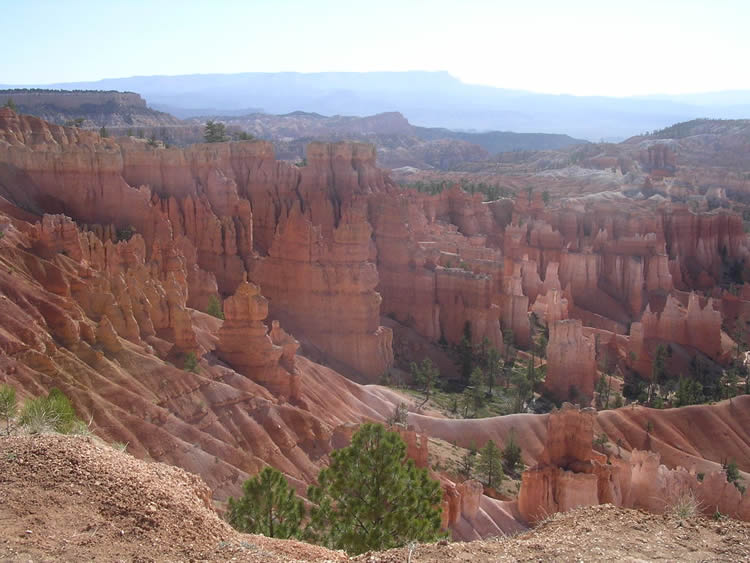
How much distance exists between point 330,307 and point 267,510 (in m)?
26.1

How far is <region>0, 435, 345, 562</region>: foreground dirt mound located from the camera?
8742 mm

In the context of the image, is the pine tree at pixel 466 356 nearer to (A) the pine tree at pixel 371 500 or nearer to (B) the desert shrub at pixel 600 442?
(B) the desert shrub at pixel 600 442

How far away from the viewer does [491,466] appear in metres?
26.9

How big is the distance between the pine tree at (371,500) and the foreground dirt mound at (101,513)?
304 centimetres

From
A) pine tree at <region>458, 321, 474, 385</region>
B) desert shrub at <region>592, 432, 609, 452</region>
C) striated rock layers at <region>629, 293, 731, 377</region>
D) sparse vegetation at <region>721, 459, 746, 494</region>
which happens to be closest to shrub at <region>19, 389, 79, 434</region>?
desert shrub at <region>592, 432, 609, 452</region>

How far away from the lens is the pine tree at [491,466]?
2691 cm

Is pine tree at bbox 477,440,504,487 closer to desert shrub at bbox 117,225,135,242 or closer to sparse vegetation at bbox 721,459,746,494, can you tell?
sparse vegetation at bbox 721,459,746,494

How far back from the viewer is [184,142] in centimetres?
10300

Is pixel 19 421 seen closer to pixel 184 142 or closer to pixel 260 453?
pixel 260 453

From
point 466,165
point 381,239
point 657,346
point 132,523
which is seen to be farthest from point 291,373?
point 466,165

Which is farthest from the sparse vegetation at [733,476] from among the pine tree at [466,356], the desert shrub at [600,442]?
the pine tree at [466,356]

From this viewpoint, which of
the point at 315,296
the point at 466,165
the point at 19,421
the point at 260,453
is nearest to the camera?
the point at 19,421

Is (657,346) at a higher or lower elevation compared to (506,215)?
lower

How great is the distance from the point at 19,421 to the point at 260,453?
387 inches
